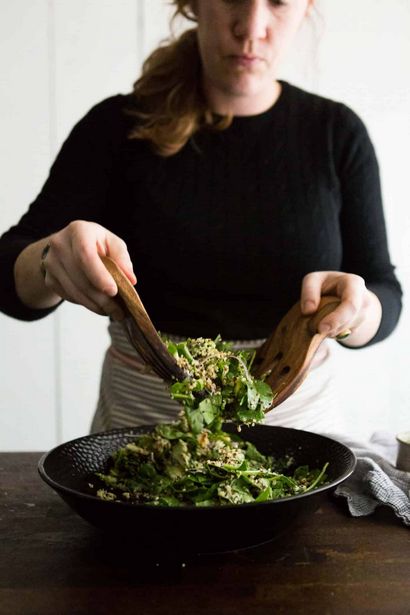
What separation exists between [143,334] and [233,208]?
653 mm

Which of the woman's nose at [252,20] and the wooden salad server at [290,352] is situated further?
the woman's nose at [252,20]

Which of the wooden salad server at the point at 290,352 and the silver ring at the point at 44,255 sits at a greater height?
the silver ring at the point at 44,255

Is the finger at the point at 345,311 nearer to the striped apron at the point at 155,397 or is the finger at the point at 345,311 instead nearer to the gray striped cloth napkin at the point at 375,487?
the gray striped cloth napkin at the point at 375,487

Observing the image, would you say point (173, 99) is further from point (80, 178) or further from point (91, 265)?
point (91, 265)

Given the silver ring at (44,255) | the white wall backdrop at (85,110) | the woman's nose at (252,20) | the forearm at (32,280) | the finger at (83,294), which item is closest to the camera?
the finger at (83,294)

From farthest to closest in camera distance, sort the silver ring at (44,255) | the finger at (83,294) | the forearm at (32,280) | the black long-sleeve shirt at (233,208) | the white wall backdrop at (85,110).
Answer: the white wall backdrop at (85,110) < the black long-sleeve shirt at (233,208) < the forearm at (32,280) < the silver ring at (44,255) < the finger at (83,294)

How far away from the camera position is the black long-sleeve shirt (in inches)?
62.3

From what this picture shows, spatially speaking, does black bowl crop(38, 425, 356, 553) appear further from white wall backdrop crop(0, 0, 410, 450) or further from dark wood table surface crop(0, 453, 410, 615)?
white wall backdrop crop(0, 0, 410, 450)

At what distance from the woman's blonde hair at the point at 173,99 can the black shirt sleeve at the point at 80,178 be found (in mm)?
57

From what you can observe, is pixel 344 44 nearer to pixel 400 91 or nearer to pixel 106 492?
pixel 400 91

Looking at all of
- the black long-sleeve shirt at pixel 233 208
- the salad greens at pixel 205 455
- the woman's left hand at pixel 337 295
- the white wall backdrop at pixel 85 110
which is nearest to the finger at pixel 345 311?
the woman's left hand at pixel 337 295

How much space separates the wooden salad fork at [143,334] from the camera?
3.34 ft

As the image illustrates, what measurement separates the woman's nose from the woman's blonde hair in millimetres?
208

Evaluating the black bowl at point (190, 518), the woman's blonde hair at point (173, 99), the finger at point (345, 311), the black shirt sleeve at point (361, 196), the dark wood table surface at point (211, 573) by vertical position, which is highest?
the woman's blonde hair at point (173, 99)
